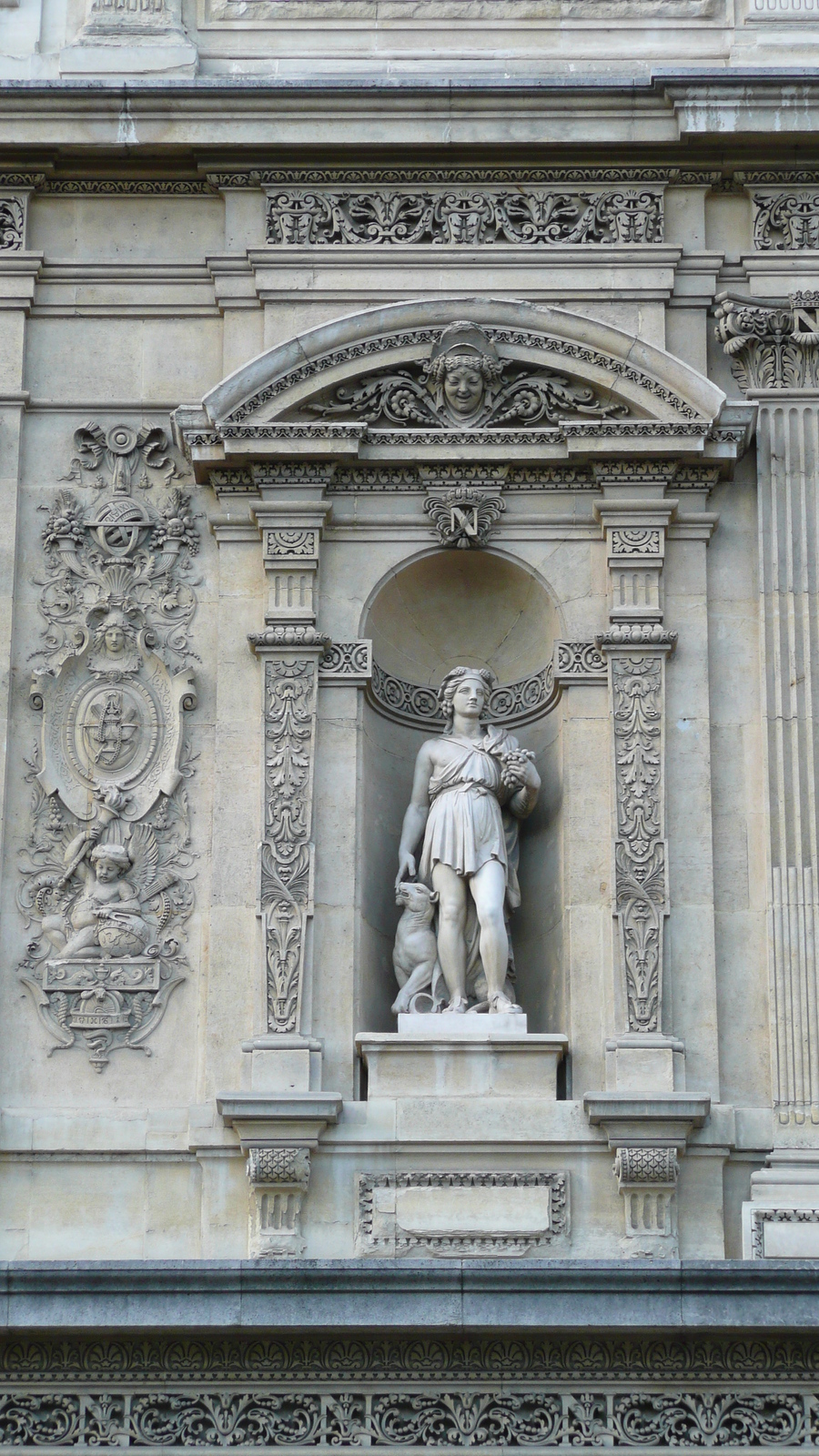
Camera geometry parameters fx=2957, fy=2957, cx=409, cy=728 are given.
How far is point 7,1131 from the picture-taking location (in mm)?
16266

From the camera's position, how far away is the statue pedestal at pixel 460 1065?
1623 centimetres

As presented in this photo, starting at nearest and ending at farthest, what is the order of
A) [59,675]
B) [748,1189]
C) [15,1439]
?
[15,1439] < [748,1189] < [59,675]

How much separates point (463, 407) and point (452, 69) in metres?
2.24

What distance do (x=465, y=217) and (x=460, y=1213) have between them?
607cm

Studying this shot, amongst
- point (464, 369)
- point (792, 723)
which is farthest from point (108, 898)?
point (792, 723)

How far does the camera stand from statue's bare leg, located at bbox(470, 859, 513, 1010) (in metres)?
16.5

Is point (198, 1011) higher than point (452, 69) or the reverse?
the reverse

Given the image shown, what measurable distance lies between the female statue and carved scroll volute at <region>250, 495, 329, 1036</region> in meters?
0.70

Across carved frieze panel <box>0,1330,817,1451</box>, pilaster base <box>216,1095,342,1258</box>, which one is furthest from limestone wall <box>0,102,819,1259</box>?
carved frieze panel <box>0,1330,817,1451</box>

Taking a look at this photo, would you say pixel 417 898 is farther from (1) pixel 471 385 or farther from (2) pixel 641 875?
(1) pixel 471 385

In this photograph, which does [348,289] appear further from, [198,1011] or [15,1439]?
[15,1439]

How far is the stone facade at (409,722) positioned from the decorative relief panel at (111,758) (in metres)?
0.03

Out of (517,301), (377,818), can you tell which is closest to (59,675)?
(377,818)

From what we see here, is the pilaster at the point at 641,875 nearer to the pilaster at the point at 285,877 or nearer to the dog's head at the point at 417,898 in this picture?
the dog's head at the point at 417,898
